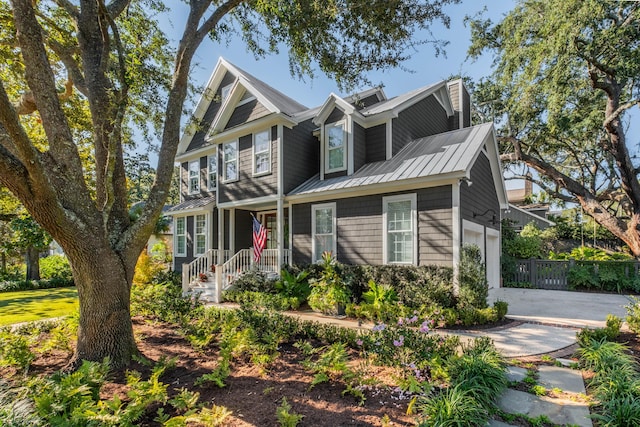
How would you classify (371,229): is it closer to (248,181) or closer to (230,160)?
(248,181)

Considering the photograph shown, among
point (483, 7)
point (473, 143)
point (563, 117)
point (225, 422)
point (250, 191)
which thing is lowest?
point (225, 422)

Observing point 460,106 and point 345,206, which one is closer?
point 345,206

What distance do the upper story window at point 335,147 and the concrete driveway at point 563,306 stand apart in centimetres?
659

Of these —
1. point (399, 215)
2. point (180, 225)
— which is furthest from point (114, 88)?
point (180, 225)

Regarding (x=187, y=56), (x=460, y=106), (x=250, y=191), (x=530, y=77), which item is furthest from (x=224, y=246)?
(x=530, y=77)

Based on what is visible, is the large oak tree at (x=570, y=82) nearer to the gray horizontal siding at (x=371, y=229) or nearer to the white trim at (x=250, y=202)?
the gray horizontal siding at (x=371, y=229)

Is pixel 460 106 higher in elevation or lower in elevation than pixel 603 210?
higher

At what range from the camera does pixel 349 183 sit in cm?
998

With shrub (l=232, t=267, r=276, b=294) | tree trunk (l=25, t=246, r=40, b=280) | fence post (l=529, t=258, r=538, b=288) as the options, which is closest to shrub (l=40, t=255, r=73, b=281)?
tree trunk (l=25, t=246, r=40, b=280)

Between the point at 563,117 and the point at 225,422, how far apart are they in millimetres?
18800

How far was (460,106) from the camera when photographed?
1447cm

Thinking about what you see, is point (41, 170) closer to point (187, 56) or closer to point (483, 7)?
point (187, 56)

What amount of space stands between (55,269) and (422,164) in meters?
21.4

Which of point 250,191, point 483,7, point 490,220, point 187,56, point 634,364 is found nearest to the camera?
point 634,364
